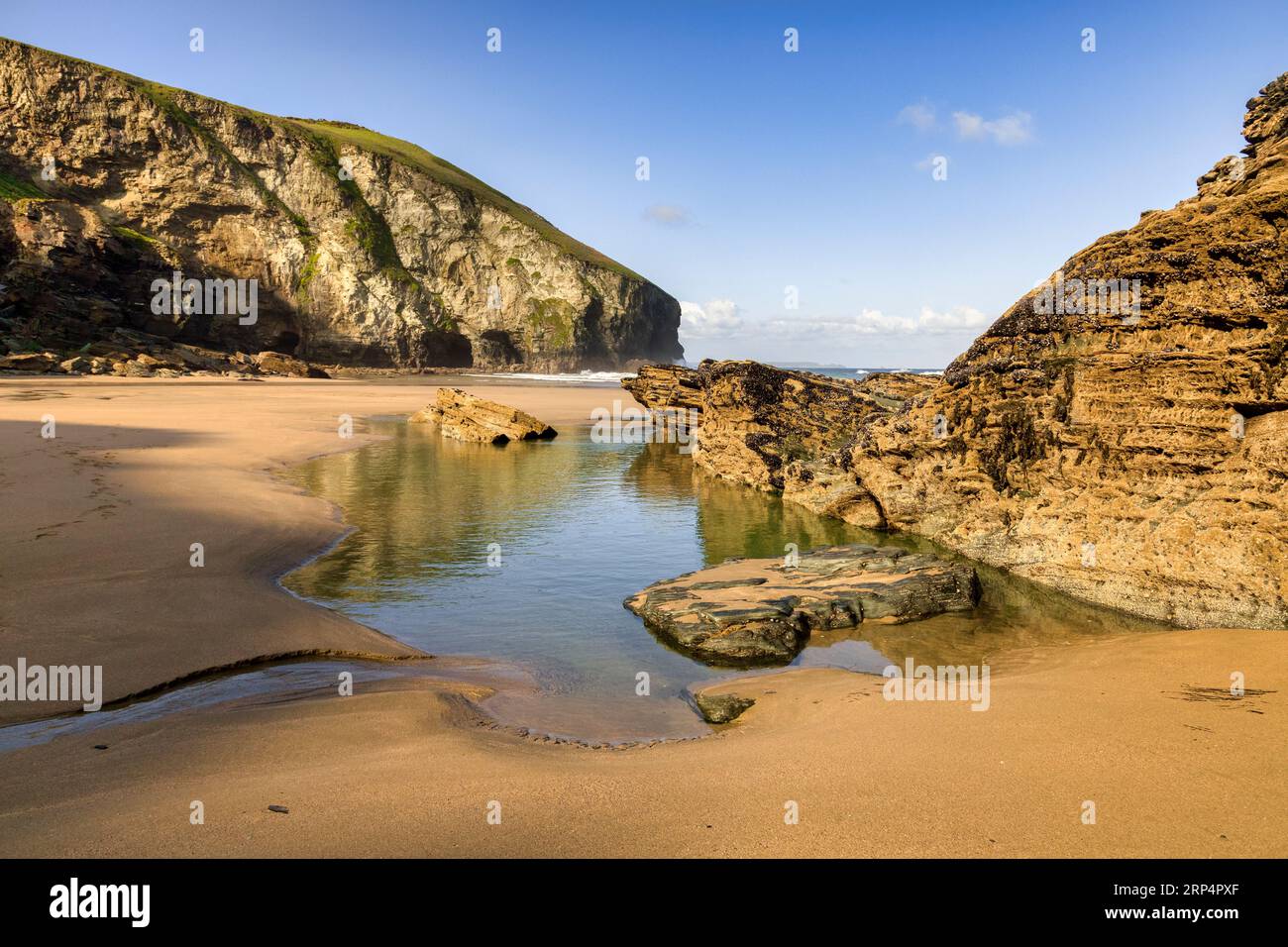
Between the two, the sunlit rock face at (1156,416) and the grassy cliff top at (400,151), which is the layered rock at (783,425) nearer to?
the sunlit rock face at (1156,416)

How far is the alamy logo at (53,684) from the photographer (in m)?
6.57

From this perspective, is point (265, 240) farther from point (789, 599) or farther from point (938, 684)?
point (938, 684)

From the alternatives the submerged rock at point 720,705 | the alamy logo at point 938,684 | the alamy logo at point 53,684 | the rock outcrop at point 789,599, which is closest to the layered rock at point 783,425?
the rock outcrop at point 789,599

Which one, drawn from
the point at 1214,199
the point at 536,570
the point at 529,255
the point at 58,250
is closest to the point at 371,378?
the point at 58,250

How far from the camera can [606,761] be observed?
5.90 metres

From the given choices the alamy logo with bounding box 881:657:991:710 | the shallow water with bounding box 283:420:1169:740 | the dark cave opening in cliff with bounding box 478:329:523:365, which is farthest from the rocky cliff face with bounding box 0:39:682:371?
the alamy logo with bounding box 881:657:991:710

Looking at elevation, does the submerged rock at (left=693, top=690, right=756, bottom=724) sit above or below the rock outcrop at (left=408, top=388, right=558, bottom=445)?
below

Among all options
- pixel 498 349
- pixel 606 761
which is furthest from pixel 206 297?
pixel 606 761
